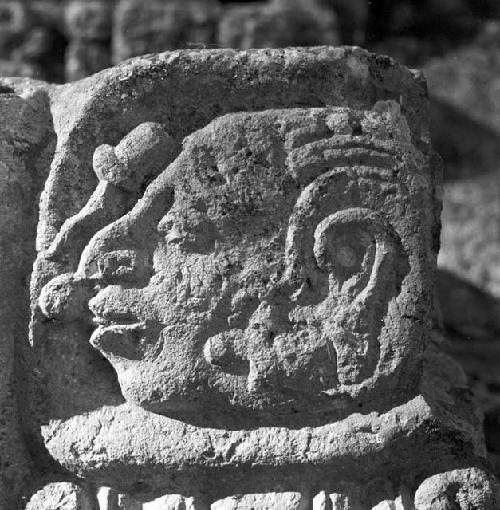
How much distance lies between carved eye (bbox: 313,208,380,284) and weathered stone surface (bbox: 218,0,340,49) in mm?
1578

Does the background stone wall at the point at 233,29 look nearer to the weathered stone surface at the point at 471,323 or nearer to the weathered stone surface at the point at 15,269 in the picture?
the weathered stone surface at the point at 471,323

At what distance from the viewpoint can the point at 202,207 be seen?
4.57 ft

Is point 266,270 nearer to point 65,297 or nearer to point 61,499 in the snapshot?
point 65,297

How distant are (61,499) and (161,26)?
1857 millimetres

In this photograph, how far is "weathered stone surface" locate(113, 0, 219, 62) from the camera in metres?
2.92

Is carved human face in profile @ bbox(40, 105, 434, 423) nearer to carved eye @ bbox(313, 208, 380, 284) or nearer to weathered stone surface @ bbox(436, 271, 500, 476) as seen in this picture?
carved eye @ bbox(313, 208, 380, 284)

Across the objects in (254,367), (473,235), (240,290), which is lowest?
(254,367)

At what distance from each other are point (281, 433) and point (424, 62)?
68.1 inches

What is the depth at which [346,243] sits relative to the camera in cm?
138

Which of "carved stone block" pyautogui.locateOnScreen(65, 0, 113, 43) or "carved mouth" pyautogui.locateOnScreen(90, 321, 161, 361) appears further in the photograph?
"carved stone block" pyautogui.locateOnScreen(65, 0, 113, 43)

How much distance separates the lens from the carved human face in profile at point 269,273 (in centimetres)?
136

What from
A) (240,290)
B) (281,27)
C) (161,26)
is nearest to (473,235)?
(281,27)

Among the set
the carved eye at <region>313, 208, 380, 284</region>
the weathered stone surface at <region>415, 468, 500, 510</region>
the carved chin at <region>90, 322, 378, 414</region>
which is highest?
the carved eye at <region>313, 208, 380, 284</region>

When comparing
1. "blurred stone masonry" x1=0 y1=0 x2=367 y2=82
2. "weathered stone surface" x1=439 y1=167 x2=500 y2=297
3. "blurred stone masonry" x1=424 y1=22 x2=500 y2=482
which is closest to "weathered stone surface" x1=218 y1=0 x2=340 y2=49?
"blurred stone masonry" x1=0 y1=0 x2=367 y2=82
